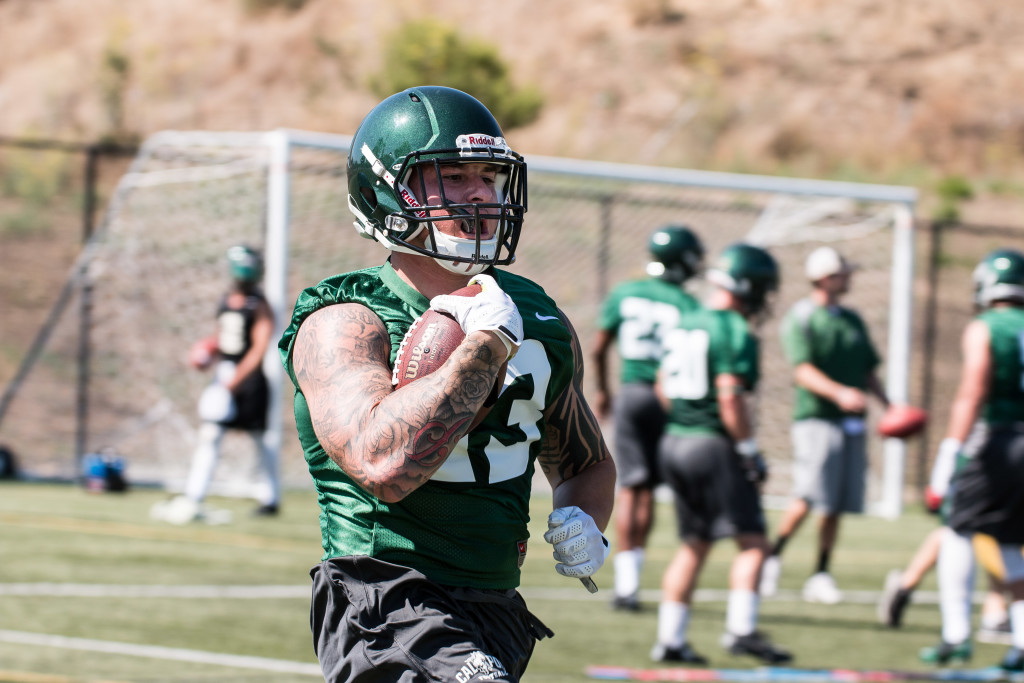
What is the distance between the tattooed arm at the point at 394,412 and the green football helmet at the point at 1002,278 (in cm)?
457

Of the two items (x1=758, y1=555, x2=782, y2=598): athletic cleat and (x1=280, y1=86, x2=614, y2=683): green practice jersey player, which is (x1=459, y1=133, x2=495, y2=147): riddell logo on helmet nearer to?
(x1=280, y1=86, x2=614, y2=683): green practice jersey player

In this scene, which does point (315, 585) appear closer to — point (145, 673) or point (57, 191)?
point (145, 673)

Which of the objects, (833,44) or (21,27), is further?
(21,27)

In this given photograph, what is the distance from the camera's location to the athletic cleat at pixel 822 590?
804 cm

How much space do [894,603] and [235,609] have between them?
3674 millimetres

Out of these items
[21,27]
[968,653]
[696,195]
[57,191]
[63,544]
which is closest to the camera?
[968,653]

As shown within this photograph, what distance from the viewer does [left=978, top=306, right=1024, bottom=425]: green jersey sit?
611 cm

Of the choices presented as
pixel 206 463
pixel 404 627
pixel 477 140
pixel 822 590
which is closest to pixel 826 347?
pixel 822 590

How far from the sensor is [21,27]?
41.0 m

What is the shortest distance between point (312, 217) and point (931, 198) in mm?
18450

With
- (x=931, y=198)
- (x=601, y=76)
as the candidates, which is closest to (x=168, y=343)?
(x=931, y=198)

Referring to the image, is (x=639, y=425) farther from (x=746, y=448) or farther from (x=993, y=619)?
(x=993, y=619)

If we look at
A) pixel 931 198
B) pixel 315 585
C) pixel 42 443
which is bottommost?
pixel 42 443

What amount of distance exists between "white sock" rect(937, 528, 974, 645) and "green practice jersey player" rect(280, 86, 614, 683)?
3.99 meters
